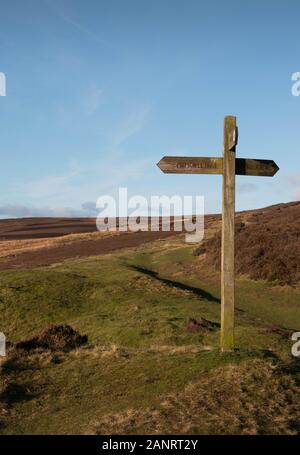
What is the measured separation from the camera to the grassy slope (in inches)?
330

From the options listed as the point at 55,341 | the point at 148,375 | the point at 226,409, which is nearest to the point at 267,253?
the point at 55,341

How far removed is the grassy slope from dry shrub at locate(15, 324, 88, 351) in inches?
36.2

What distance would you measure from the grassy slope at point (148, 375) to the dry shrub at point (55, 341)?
0.92 meters

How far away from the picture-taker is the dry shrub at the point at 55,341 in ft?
50.5

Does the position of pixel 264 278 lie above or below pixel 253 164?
below

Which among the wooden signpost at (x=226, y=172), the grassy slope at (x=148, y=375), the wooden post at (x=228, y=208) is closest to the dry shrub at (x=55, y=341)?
the grassy slope at (x=148, y=375)

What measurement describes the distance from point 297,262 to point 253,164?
21148 millimetres

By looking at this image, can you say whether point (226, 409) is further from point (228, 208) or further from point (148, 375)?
point (228, 208)

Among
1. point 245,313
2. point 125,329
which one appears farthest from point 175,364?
point 245,313

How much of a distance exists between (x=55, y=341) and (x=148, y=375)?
6.19 metres

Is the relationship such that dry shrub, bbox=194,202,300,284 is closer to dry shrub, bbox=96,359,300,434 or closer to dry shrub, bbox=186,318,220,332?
dry shrub, bbox=186,318,220,332

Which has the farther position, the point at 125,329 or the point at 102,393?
the point at 125,329

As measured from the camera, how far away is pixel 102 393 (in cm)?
1035
